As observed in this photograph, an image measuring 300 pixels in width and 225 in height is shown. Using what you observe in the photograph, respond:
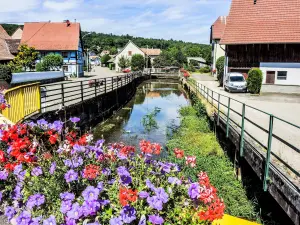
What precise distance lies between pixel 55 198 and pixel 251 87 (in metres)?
22.8

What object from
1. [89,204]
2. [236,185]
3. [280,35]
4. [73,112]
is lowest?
[236,185]

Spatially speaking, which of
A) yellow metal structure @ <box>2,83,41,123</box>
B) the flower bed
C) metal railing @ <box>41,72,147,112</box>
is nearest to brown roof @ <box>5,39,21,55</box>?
metal railing @ <box>41,72,147,112</box>

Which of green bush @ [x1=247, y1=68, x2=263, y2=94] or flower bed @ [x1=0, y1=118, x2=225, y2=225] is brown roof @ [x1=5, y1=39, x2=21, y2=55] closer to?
green bush @ [x1=247, y1=68, x2=263, y2=94]

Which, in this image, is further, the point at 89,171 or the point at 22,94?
the point at 22,94

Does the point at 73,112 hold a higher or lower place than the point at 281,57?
lower

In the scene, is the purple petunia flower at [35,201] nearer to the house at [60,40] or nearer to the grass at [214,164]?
the grass at [214,164]

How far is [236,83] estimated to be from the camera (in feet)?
80.4

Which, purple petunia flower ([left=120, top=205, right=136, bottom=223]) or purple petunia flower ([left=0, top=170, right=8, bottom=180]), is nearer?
purple petunia flower ([left=120, top=205, right=136, bottom=223])

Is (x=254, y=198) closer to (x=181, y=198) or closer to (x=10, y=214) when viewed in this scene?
(x=181, y=198)

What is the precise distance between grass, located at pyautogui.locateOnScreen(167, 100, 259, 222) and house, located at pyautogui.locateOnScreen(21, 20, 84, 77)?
39728 mm

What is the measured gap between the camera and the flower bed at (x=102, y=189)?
8.40 ft

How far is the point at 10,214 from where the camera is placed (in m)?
2.98

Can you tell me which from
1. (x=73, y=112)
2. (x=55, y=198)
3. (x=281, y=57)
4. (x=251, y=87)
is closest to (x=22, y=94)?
(x=73, y=112)

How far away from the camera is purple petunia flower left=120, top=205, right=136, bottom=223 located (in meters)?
2.41
